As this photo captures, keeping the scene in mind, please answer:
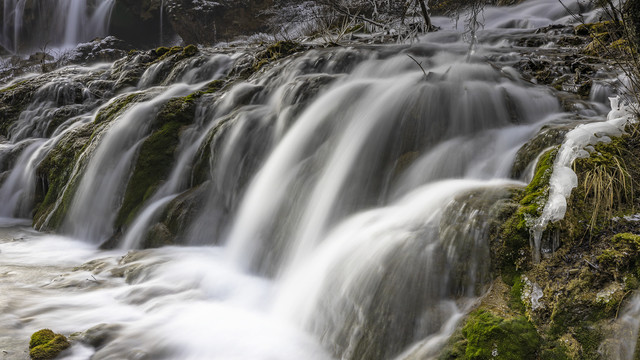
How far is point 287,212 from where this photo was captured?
15.9ft

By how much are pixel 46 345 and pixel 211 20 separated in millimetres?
21056

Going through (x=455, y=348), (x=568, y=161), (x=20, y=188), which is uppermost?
(x=568, y=161)

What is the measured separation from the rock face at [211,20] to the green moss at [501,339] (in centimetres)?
2122

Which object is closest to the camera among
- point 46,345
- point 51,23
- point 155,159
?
point 46,345

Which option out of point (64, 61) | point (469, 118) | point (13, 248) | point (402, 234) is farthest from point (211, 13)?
point (402, 234)

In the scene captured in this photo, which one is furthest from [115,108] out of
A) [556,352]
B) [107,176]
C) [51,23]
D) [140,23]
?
[51,23]

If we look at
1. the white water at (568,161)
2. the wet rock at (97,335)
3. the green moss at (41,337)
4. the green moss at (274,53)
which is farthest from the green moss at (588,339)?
the green moss at (274,53)

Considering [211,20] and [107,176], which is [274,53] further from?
[211,20]

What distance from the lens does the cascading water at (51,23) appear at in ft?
83.4

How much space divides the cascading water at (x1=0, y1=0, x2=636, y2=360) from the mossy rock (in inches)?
4.0

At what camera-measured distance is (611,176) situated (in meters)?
2.68

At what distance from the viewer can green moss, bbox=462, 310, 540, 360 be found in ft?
7.48

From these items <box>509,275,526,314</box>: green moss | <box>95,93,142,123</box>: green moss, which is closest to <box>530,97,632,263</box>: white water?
<box>509,275,526,314</box>: green moss

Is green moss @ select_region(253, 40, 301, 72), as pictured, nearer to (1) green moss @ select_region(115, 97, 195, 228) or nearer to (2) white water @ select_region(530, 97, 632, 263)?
(1) green moss @ select_region(115, 97, 195, 228)
